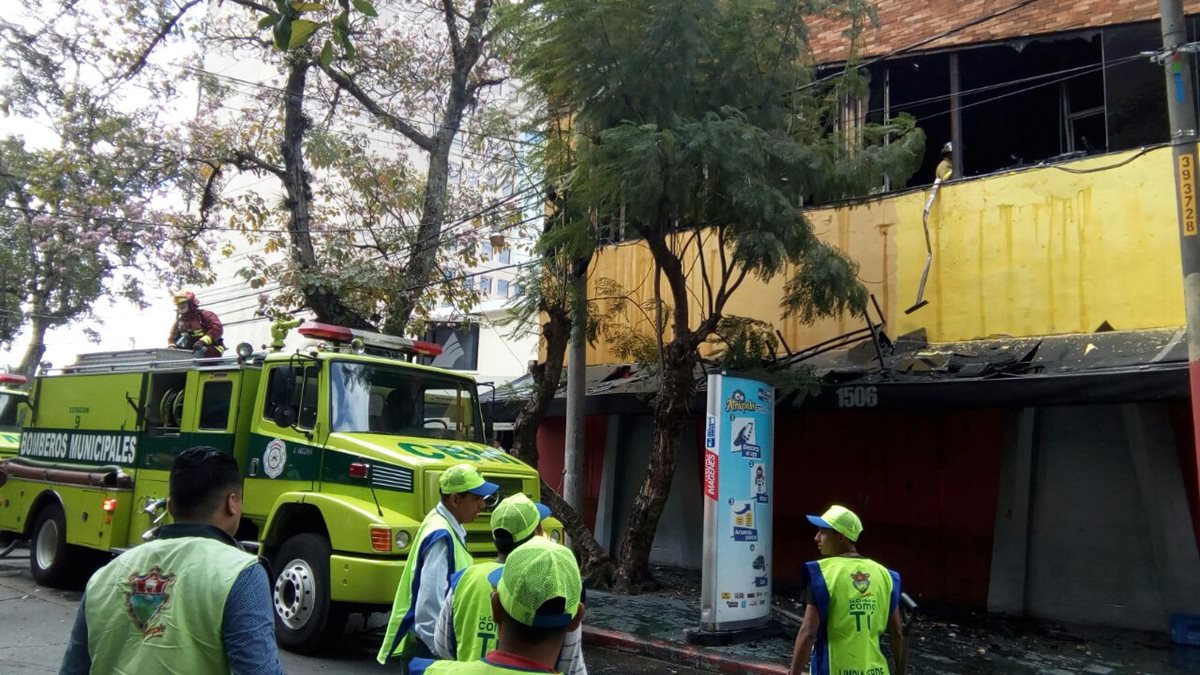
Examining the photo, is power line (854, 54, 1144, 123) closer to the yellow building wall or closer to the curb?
the yellow building wall

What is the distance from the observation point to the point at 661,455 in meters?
10.9

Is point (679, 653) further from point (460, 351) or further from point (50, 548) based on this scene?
point (460, 351)

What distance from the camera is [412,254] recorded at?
15.2 m

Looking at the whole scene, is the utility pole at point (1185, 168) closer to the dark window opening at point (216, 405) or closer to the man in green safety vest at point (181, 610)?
the man in green safety vest at point (181, 610)

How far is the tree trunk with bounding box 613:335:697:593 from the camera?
10.8m

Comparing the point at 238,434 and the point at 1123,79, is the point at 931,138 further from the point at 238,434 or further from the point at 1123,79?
the point at 238,434

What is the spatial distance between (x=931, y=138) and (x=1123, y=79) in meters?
2.65

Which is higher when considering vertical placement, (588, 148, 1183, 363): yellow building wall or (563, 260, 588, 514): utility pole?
(588, 148, 1183, 363): yellow building wall

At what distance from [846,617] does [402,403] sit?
5.68 m

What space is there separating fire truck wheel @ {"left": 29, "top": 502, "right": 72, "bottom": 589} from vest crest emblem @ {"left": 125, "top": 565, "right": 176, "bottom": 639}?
30.4 feet

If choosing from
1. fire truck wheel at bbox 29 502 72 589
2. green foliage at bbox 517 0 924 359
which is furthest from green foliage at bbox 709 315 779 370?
fire truck wheel at bbox 29 502 72 589

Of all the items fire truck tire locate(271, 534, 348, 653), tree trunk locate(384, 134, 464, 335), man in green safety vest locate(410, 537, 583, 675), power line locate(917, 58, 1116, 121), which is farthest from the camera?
tree trunk locate(384, 134, 464, 335)

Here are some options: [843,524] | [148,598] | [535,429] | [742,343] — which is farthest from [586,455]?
[148,598]

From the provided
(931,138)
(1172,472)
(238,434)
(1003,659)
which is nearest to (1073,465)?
(1172,472)
